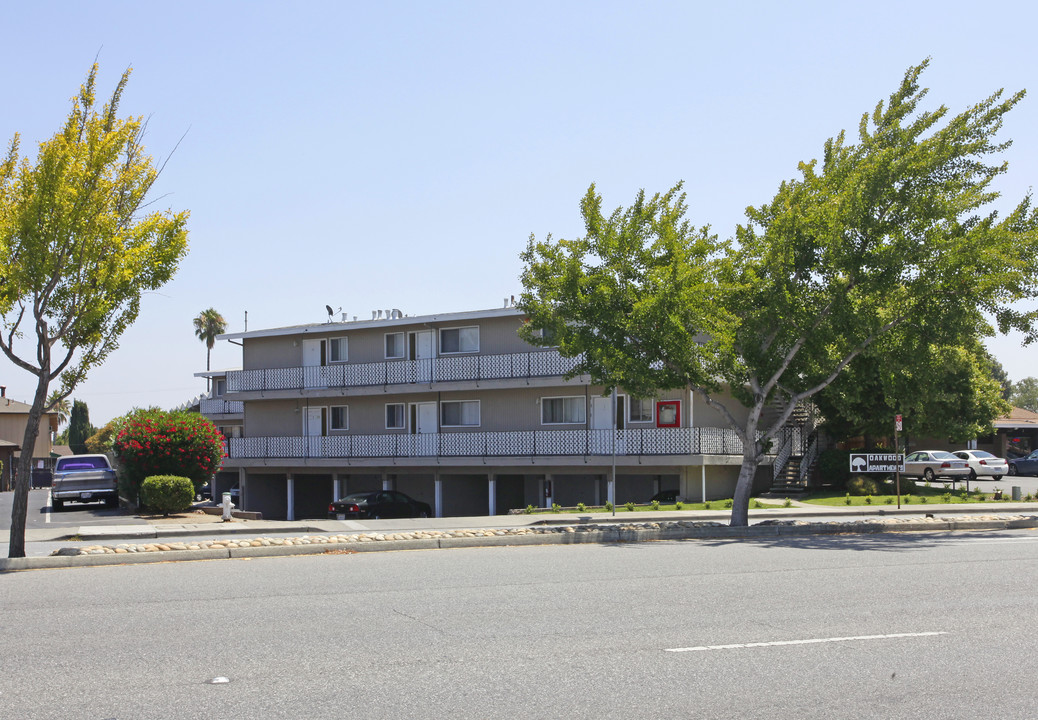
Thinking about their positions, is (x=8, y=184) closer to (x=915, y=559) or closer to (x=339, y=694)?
(x=339, y=694)

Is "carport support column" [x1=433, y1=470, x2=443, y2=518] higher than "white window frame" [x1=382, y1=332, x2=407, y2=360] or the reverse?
the reverse

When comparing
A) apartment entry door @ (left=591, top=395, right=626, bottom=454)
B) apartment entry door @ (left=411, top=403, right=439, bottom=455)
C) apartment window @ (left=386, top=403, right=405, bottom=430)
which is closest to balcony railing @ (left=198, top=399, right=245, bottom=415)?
apartment window @ (left=386, top=403, right=405, bottom=430)

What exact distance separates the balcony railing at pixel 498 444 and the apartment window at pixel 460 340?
12.2 feet

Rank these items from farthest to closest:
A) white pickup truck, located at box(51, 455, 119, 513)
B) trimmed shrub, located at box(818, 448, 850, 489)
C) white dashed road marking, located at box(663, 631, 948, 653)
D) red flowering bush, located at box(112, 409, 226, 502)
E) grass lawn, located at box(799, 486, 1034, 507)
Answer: trimmed shrub, located at box(818, 448, 850, 489) < white pickup truck, located at box(51, 455, 119, 513) < grass lawn, located at box(799, 486, 1034, 507) < red flowering bush, located at box(112, 409, 226, 502) < white dashed road marking, located at box(663, 631, 948, 653)

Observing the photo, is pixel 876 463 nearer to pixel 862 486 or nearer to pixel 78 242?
pixel 862 486

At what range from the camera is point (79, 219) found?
603 inches

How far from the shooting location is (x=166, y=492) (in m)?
28.9

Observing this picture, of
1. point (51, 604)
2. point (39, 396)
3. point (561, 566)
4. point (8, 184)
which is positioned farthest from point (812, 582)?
point (8, 184)

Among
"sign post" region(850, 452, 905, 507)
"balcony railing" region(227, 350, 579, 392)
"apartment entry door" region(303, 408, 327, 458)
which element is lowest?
"sign post" region(850, 452, 905, 507)

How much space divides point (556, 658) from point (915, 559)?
30.8 ft

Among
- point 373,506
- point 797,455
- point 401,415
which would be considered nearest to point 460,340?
point 401,415

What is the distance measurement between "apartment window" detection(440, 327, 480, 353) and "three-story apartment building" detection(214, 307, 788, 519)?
52mm

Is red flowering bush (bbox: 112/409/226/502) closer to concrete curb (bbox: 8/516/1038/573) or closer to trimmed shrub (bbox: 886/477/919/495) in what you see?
concrete curb (bbox: 8/516/1038/573)

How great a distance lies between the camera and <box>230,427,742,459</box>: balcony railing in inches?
1374
